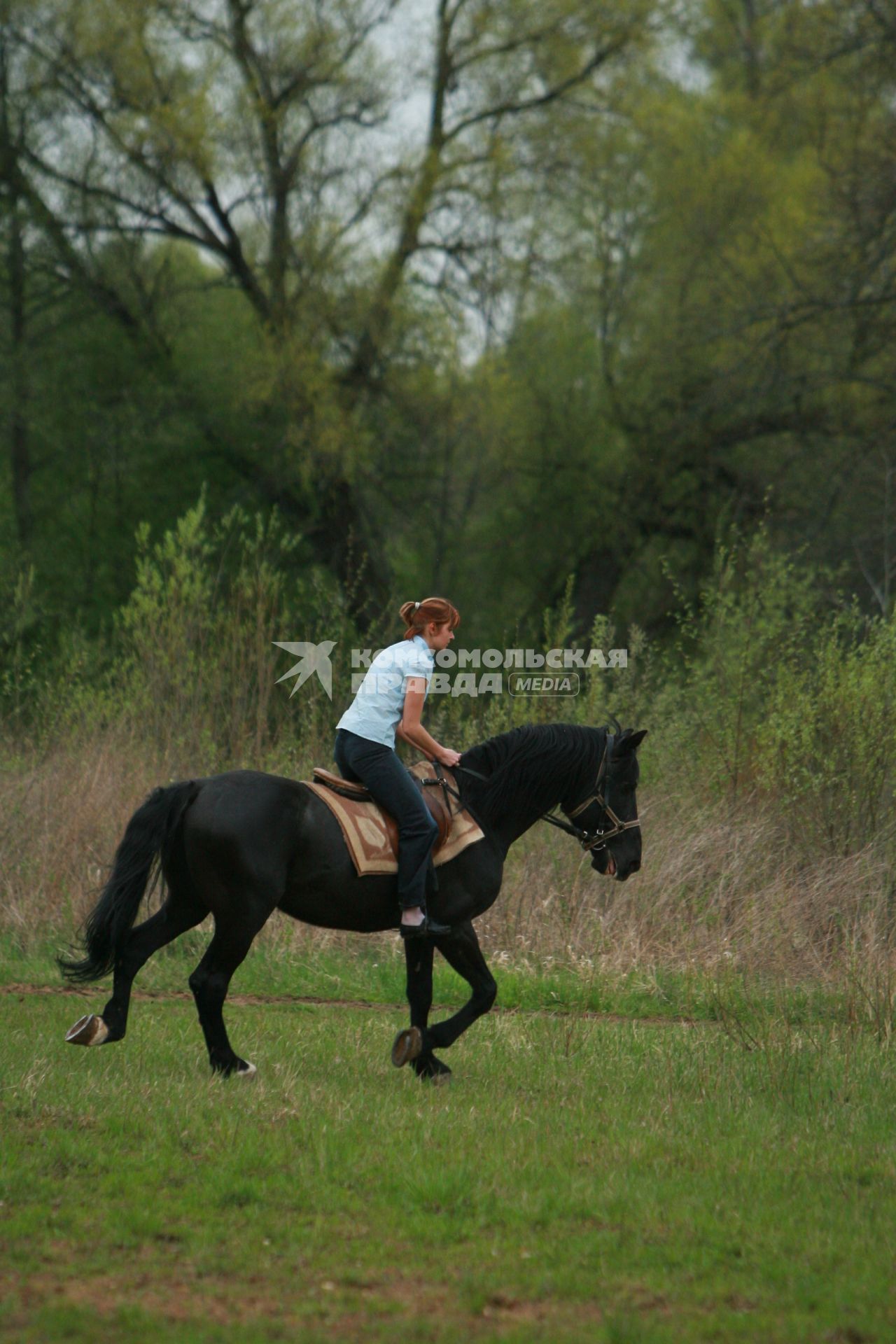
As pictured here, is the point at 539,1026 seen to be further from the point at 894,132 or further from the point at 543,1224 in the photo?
the point at 894,132

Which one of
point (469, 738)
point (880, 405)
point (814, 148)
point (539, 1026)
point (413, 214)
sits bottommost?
point (539, 1026)

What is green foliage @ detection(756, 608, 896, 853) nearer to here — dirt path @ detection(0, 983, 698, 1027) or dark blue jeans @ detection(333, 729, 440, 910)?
dirt path @ detection(0, 983, 698, 1027)

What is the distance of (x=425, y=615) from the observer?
7195 mm

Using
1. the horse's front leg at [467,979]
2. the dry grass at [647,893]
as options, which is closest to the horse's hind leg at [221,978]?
the horse's front leg at [467,979]

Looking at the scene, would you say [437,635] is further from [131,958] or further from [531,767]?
[131,958]

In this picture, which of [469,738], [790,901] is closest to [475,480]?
[469,738]

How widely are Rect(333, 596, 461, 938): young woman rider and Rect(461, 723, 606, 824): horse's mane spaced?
22cm

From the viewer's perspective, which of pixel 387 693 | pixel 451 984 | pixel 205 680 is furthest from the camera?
pixel 205 680

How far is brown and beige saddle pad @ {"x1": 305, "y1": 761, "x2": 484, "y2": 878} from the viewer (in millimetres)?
6926

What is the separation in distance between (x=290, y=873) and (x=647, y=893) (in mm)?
4549

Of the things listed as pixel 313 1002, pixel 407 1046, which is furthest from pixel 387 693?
pixel 313 1002

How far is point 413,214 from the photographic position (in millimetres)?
24062

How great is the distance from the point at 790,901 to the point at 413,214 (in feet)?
55.2

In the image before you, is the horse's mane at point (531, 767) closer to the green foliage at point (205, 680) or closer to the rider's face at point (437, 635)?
the rider's face at point (437, 635)
